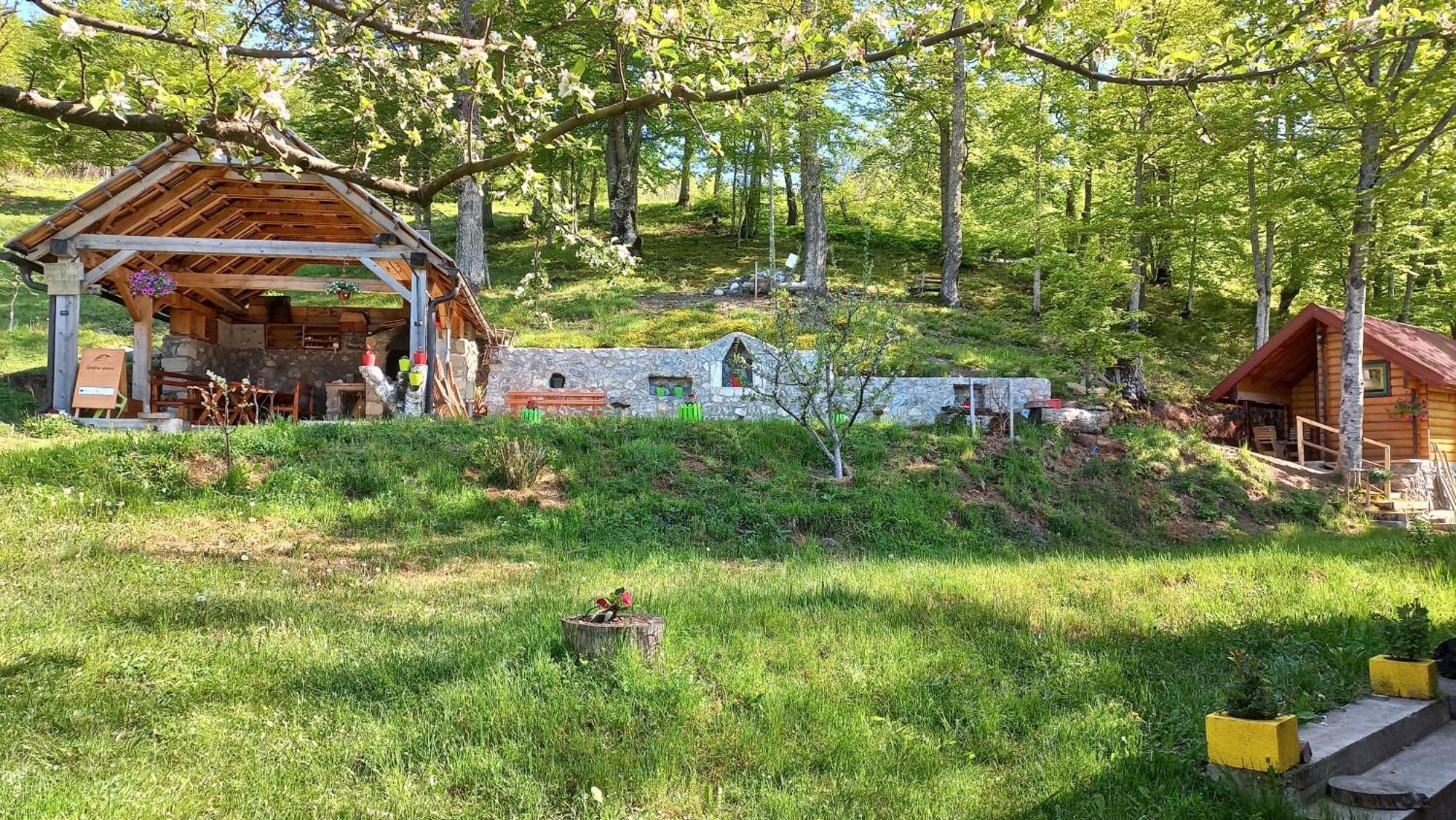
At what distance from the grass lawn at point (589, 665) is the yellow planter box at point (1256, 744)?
18 centimetres

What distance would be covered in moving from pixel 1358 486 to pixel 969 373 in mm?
7548

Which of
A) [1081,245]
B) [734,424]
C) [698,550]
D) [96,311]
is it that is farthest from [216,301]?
[1081,245]

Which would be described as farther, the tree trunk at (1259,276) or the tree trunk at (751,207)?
the tree trunk at (751,207)

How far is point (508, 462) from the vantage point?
1116 centimetres

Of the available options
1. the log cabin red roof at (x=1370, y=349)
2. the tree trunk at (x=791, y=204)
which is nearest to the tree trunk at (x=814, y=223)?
the log cabin red roof at (x=1370, y=349)

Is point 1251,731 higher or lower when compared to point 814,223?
lower

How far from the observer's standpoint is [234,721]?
4180mm

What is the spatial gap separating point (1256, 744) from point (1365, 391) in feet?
67.5

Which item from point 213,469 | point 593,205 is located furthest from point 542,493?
point 593,205

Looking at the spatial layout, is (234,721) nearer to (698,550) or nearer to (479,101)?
(479,101)

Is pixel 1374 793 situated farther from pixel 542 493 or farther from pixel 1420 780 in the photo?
pixel 542 493

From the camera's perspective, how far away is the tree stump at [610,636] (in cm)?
487

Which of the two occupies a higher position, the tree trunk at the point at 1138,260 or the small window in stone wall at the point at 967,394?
the tree trunk at the point at 1138,260

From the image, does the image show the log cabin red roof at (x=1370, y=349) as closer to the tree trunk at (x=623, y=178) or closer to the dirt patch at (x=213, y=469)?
the tree trunk at (x=623, y=178)
